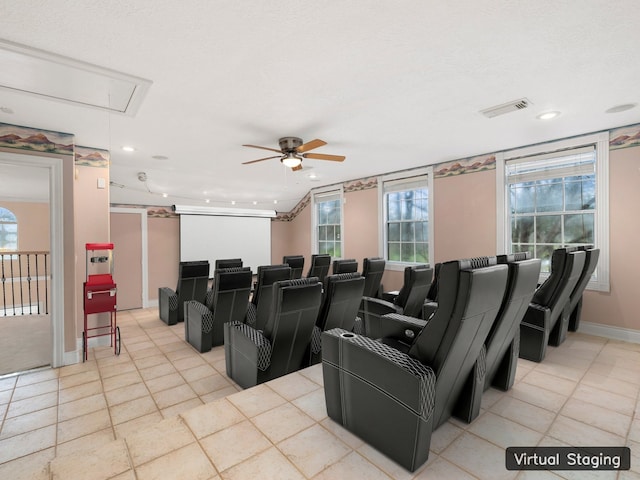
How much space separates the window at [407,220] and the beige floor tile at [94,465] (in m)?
5.03

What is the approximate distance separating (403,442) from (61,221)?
3.92 m

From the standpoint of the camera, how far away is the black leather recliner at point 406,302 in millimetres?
3611

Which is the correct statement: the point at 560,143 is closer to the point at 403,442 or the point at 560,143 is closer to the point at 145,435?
the point at 403,442

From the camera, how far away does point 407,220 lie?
5.94 meters

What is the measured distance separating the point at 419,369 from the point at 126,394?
9.01 feet

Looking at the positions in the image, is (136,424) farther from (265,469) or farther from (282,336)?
(265,469)

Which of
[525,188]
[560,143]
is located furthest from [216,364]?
[560,143]

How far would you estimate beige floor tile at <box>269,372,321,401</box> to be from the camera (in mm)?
2262

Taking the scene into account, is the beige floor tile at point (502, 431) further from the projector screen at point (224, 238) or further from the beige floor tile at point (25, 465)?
the projector screen at point (224, 238)

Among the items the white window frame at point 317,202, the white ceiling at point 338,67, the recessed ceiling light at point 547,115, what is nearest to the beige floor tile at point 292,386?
the white ceiling at point 338,67

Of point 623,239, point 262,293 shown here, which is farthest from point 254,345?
point 623,239

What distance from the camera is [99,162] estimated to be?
4023 mm

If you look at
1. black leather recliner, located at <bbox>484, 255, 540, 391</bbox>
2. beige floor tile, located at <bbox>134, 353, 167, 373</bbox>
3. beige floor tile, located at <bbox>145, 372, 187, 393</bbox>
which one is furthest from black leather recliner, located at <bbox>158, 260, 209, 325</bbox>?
black leather recliner, located at <bbox>484, 255, 540, 391</bbox>

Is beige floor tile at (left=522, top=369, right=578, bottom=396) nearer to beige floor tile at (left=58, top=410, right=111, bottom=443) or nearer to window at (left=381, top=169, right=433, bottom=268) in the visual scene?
window at (left=381, top=169, right=433, bottom=268)
